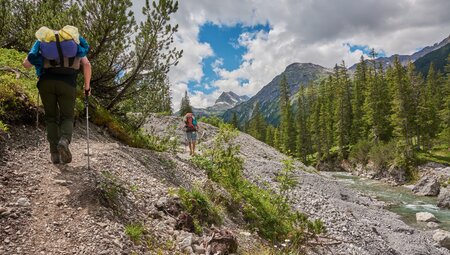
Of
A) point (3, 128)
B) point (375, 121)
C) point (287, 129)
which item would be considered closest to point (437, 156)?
point (375, 121)

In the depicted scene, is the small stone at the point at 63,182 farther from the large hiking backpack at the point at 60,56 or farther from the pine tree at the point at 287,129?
the pine tree at the point at 287,129

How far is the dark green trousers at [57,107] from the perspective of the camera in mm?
6523

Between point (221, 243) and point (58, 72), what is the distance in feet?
14.4

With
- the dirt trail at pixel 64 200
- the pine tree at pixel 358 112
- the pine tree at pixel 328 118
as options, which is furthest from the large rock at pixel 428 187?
the pine tree at pixel 328 118

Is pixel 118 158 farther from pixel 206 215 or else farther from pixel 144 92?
pixel 144 92

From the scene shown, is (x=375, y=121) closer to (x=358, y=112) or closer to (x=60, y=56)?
(x=358, y=112)

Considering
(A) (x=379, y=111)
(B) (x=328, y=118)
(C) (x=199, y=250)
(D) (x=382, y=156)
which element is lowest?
(D) (x=382, y=156)

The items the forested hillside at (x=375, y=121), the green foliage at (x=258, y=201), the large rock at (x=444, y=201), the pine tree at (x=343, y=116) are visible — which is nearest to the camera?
the green foliage at (x=258, y=201)

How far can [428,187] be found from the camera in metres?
33.5

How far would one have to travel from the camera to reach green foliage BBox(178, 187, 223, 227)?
7782 millimetres

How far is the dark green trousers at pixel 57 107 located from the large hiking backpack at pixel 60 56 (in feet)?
0.84

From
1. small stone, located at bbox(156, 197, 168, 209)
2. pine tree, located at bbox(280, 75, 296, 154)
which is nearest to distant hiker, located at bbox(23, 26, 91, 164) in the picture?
small stone, located at bbox(156, 197, 168, 209)

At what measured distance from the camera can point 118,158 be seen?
8969 millimetres

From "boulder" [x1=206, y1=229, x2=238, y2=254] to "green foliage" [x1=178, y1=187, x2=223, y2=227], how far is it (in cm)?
105
